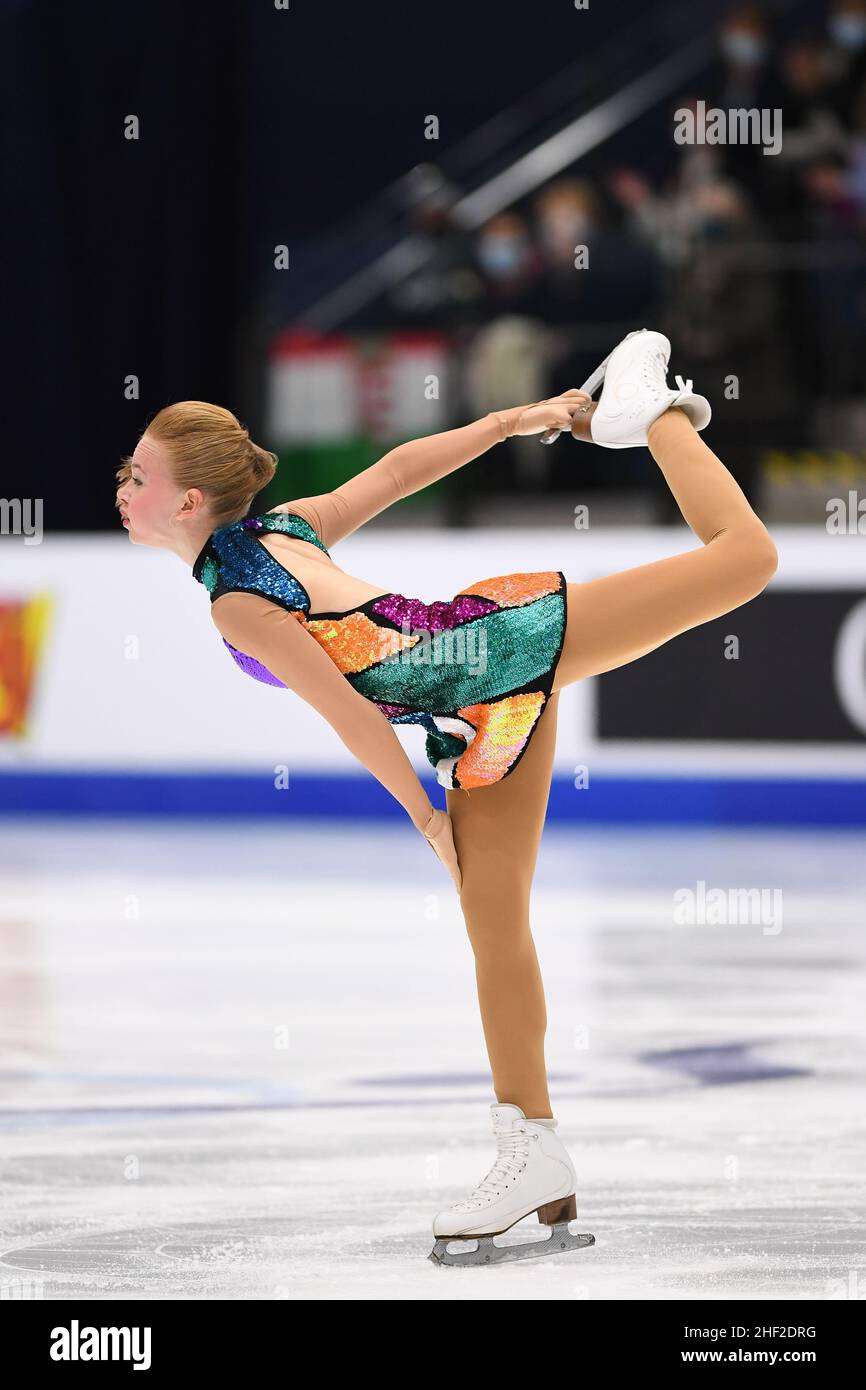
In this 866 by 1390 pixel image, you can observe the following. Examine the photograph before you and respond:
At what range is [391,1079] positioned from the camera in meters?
4.20

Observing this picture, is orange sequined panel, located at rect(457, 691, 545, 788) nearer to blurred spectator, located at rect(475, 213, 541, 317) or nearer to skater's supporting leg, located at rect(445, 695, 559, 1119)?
skater's supporting leg, located at rect(445, 695, 559, 1119)

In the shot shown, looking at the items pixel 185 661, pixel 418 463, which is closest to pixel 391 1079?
pixel 418 463

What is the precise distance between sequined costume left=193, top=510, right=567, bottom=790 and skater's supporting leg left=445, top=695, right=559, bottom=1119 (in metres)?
0.04

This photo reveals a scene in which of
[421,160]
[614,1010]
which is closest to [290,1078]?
[614,1010]

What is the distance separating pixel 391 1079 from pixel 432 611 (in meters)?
1.52

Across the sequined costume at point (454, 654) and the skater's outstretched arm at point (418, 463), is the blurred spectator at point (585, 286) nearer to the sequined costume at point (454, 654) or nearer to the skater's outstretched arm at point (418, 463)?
the skater's outstretched arm at point (418, 463)

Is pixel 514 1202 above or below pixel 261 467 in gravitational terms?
below

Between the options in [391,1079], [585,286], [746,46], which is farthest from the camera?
[746,46]

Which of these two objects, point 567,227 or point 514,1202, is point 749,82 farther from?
point 514,1202

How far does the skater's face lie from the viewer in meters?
2.99

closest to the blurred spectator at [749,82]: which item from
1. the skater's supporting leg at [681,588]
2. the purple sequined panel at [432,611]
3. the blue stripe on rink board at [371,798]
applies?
the blue stripe on rink board at [371,798]

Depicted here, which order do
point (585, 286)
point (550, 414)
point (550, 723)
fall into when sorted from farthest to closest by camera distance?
point (585, 286)
point (550, 414)
point (550, 723)
